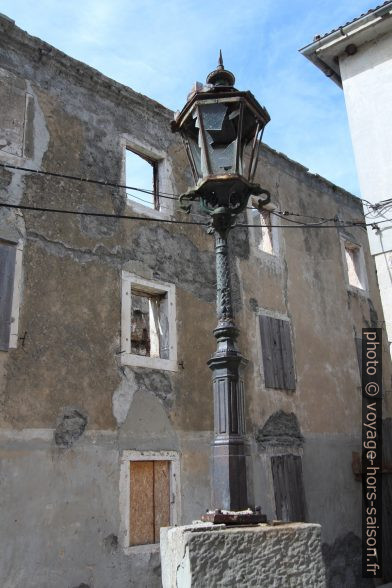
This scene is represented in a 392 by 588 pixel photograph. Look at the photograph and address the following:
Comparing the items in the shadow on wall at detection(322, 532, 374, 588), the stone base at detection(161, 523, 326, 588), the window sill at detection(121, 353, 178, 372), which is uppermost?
the window sill at detection(121, 353, 178, 372)

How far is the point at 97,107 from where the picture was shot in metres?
10.0

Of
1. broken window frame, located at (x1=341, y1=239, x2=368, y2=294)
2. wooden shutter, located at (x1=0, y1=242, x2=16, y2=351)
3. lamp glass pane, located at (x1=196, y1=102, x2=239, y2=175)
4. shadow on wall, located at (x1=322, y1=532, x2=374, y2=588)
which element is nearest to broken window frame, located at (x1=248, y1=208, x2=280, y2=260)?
broken window frame, located at (x1=341, y1=239, x2=368, y2=294)

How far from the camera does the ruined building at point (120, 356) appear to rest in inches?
299

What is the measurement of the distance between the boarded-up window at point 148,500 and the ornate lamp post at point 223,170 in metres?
5.80

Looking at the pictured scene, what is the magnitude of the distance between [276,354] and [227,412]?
8730 mm

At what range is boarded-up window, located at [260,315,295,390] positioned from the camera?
1138cm

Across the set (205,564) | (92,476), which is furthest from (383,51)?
(205,564)

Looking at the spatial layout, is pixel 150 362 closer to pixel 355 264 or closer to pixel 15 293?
pixel 15 293

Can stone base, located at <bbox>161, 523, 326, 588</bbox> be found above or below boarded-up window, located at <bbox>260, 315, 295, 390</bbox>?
below

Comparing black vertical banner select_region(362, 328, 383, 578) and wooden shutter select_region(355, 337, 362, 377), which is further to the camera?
wooden shutter select_region(355, 337, 362, 377)

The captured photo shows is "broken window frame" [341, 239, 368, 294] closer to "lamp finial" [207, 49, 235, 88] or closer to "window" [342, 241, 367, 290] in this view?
"window" [342, 241, 367, 290]

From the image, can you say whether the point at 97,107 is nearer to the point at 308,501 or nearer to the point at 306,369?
the point at 306,369

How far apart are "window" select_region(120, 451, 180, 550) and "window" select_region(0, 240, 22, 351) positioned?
2.55 meters

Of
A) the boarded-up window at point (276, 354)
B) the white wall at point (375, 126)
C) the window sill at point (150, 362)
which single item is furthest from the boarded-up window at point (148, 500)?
the white wall at point (375, 126)
